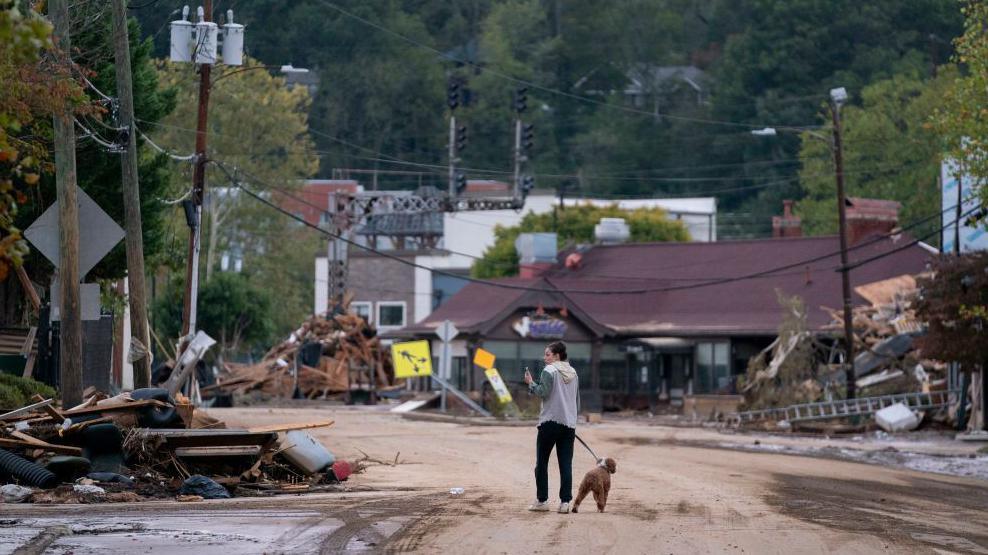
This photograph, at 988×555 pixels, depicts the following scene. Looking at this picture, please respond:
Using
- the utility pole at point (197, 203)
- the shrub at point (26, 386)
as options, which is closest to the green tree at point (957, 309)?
the utility pole at point (197, 203)

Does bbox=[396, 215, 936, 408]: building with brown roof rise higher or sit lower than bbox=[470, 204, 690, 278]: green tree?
lower

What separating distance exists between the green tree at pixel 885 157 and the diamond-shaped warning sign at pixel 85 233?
201ft

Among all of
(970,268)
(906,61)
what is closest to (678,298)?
(970,268)

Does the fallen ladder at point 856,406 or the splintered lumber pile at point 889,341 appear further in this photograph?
the splintered lumber pile at point 889,341

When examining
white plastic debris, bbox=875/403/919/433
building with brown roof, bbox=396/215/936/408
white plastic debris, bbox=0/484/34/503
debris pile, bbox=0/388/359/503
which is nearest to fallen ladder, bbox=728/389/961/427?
white plastic debris, bbox=875/403/919/433

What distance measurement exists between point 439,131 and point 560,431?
281ft

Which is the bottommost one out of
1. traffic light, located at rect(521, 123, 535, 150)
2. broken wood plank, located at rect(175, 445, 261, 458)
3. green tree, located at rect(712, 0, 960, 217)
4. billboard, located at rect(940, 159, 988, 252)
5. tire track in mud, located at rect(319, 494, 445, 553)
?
tire track in mud, located at rect(319, 494, 445, 553)

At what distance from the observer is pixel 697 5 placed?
128 metres

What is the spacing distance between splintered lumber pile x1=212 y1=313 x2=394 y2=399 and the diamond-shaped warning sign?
3245 centimetres

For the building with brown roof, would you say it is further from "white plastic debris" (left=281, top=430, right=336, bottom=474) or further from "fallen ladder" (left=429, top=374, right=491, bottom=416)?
"white plastic debris" (left=281, top=430, right=336, bottom=474)

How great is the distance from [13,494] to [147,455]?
2516 mm

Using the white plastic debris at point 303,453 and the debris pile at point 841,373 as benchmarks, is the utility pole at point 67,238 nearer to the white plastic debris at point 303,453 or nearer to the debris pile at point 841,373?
the white plastic debris at point 303,453

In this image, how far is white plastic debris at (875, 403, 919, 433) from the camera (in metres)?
36.3

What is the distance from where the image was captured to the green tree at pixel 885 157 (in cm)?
7744
